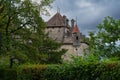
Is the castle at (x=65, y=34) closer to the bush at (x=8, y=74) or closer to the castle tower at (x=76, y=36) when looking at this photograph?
the castle tower at (x=76, y=36)

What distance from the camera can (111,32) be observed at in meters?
43.2

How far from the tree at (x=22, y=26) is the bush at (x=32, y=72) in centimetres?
1011

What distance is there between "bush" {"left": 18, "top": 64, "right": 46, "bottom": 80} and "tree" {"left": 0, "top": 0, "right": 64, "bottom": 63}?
1011 cm

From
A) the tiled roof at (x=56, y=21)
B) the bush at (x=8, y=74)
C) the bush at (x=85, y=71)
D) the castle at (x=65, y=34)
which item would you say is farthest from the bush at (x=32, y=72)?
the tiled roof at (x=56, y=21)

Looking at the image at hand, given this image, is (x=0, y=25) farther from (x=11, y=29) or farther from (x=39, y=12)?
(x=39, y=12)

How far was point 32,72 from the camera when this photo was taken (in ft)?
62.5

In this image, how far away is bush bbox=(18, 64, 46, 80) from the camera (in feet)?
60.9

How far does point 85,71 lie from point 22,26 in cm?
1737

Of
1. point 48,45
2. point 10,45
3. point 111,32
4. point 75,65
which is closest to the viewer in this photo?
point 75,65

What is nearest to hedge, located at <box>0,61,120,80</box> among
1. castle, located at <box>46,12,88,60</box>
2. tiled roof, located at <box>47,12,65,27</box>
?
castle, located at <box>46,12,88,60</box>

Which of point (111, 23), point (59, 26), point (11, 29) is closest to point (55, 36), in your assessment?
point (59, 26)

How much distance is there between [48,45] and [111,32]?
16105mm

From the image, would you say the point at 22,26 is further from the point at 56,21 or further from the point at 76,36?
the point at 76,36

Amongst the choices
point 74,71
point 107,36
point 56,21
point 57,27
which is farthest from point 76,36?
point 74,71
